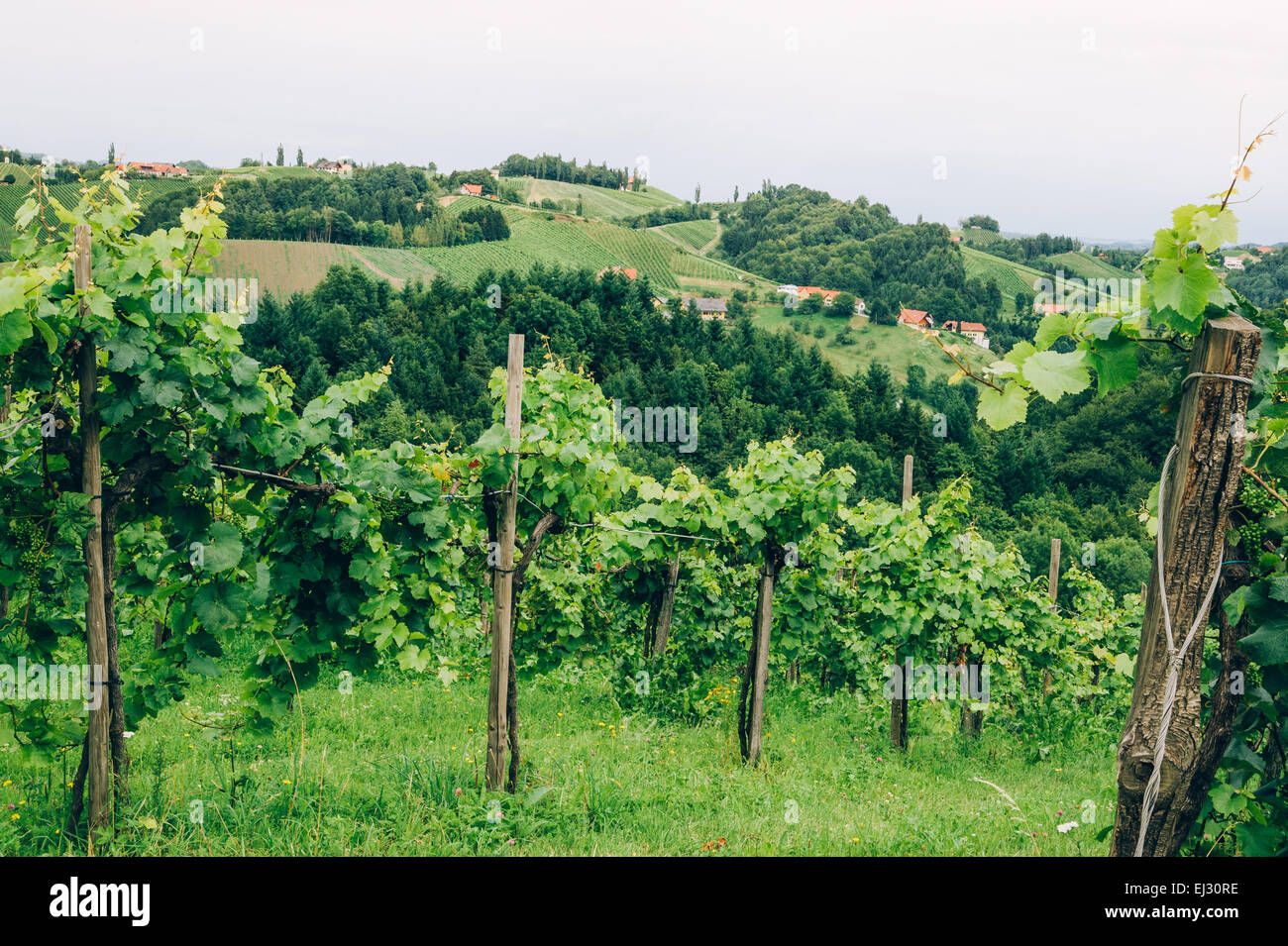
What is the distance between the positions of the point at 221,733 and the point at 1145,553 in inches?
1732

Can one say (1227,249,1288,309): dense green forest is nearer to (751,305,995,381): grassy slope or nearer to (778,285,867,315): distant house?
(751,305,995,381): grassy slope

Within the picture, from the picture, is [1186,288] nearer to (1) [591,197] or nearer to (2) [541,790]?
(2) [541,790]

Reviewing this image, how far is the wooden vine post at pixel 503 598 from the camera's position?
427 cm

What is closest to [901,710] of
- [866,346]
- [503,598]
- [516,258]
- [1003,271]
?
[503,598]

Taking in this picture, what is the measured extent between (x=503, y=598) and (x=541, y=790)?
1.02 m

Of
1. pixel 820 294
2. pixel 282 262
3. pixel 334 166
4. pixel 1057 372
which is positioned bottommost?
pixel 1057 372

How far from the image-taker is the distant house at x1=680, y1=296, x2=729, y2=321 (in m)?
57.9

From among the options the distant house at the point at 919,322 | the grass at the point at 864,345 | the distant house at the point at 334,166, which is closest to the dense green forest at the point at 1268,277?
the distant house at the point at 919,322

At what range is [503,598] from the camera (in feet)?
14.2

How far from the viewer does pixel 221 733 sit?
4.11 meters

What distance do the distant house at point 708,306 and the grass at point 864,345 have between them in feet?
12.1

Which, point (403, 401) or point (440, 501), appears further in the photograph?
point (403, 401)
